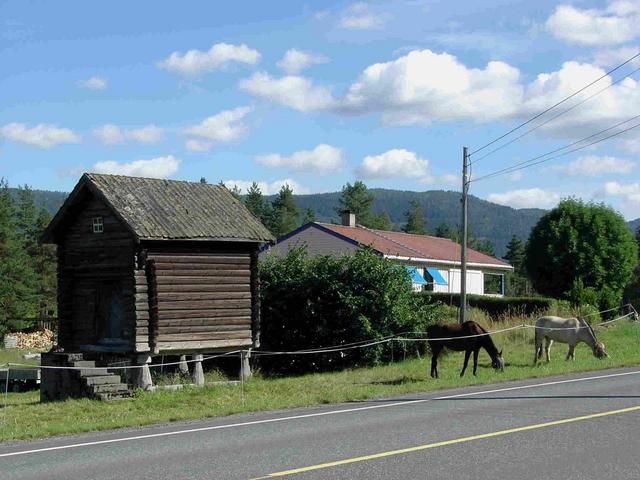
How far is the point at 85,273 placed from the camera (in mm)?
28266

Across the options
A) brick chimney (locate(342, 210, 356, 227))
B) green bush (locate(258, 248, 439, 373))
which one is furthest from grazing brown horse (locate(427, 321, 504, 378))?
brick chimney (locate(342, 210, 356, 227))

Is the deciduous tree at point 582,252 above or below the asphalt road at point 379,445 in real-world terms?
above

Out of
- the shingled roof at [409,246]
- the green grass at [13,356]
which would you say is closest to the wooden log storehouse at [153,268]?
the shingled roof at [409,246]

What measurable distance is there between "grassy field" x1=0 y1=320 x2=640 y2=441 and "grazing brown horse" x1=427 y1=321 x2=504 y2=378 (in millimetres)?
418

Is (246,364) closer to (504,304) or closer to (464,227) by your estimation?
(464,227)

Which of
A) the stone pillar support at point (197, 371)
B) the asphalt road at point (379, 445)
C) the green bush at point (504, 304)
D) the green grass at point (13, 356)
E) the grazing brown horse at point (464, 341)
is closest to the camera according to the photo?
the asphalt road at point (379, 445)

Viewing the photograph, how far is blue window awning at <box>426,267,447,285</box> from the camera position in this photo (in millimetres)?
54031

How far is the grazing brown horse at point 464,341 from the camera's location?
952 inches

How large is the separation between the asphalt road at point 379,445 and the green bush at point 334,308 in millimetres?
13189

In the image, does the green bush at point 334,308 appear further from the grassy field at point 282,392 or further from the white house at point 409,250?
the white house at point 409,250

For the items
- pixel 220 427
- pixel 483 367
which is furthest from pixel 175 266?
pixel 220 427

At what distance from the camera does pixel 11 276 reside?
7088cm

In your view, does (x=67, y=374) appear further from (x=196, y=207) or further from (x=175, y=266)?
(x=196, y=207)

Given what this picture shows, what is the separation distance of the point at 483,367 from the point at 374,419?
1225 cm
